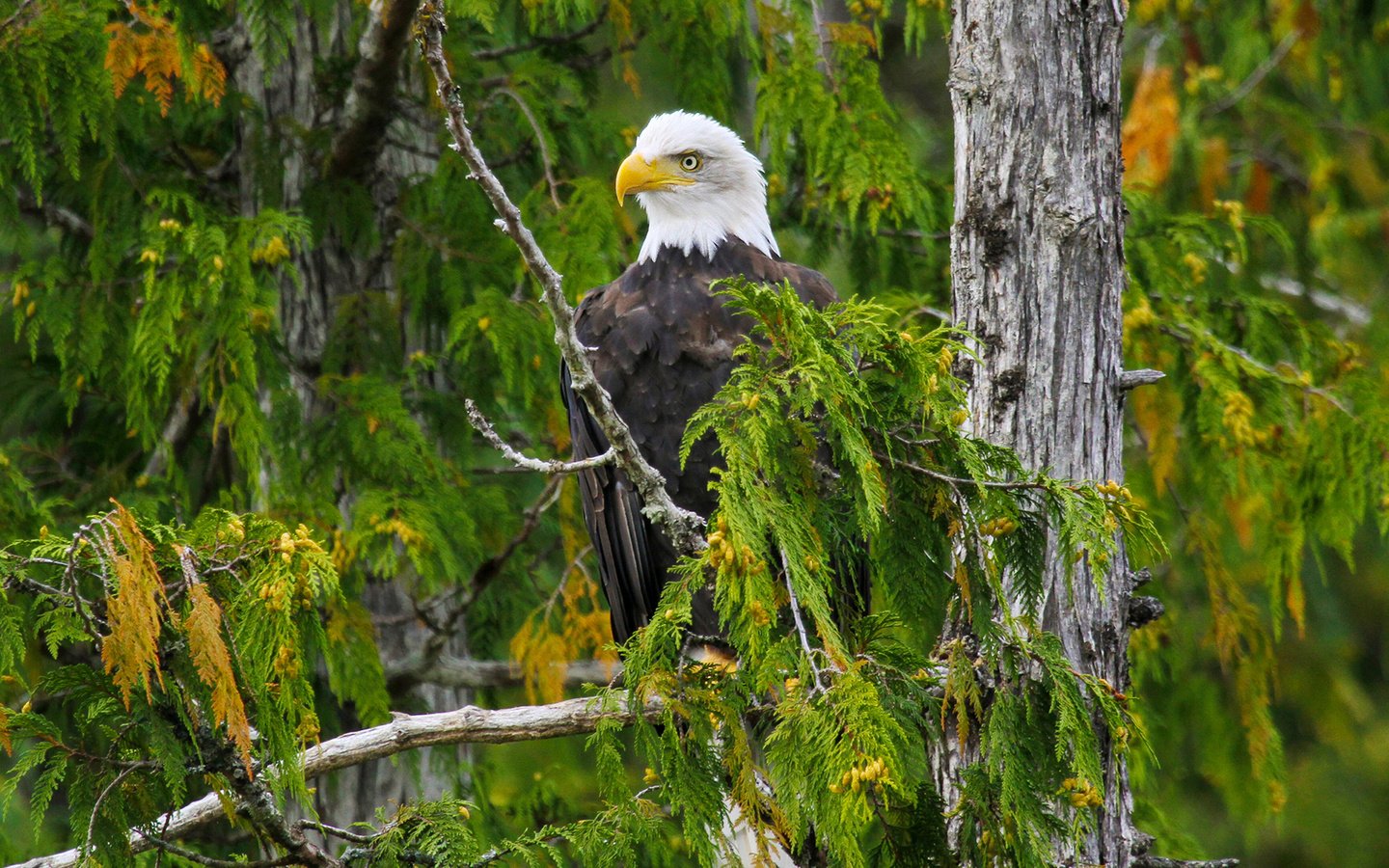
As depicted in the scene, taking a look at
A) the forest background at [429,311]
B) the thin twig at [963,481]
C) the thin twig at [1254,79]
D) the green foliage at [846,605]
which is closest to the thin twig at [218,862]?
the green foliage at [846,605]

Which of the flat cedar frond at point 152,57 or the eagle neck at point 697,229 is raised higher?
the flat cedar frond at point 152,57

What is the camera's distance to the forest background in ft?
12.5

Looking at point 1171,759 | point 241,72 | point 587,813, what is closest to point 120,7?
point 241,72

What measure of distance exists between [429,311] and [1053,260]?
7.61 feet

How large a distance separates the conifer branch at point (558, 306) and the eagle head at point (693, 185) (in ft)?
5.10

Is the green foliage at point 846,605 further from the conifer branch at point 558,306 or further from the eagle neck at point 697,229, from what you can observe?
the eagle neck at point 697,229

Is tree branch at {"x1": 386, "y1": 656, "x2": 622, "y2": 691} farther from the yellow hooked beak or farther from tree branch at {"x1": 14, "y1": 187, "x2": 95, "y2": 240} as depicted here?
tree branch at {"x1": 14, "y1": 187, "x2": 95, "y2": 240}

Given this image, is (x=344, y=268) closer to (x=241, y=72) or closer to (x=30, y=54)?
(x=241, y=72)

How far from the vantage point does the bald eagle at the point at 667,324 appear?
3.80 m

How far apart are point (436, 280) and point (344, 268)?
518 mm

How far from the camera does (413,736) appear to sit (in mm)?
2768

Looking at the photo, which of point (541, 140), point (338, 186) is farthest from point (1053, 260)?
point (338, 186)

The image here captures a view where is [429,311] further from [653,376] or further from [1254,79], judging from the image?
[1254,79]

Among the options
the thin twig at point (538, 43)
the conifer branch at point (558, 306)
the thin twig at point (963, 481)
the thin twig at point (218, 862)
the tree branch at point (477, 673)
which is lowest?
the tree branch at point (477, 673)
